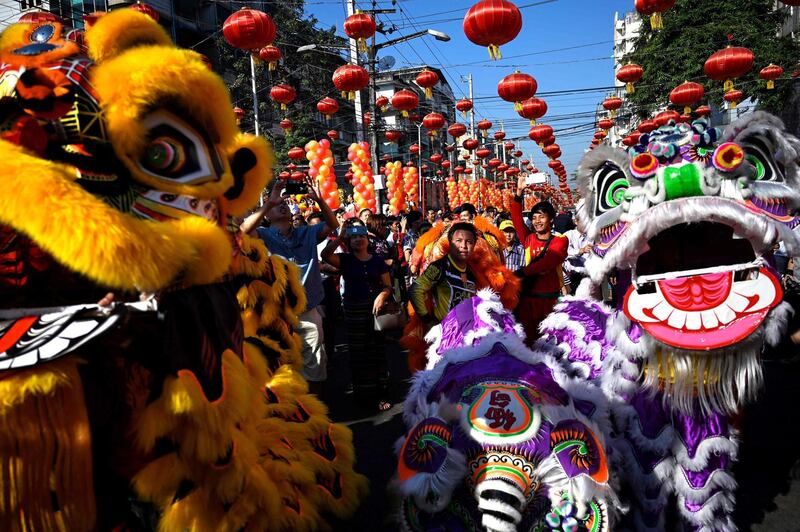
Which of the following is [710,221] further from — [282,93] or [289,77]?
[289,77]

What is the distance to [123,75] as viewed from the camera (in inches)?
51.6

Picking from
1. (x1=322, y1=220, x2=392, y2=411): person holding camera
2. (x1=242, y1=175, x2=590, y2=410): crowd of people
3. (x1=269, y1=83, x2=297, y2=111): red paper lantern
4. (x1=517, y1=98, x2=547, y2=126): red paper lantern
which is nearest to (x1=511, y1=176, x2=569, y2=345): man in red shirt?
(x1=242, y1=175, x2=590, y2=410): crowd of people

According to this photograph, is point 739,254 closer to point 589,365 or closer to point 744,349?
point 744,349

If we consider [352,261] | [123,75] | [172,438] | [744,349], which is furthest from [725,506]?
[352,261]

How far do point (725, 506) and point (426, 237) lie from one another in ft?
8.72

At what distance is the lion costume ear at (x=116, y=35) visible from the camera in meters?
1.43

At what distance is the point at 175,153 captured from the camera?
54.8 inches

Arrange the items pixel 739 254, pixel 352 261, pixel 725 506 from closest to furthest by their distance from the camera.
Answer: pixel 725 506 → pixel 739 254 → pixel 352 261

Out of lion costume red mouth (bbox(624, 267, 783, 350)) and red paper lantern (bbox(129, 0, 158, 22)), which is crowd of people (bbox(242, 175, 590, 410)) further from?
red paper lantern (bbox(129, 0, 158, 22))

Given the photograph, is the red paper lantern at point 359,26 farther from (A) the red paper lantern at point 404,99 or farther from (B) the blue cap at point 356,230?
(B) the blue cap at point 356,230

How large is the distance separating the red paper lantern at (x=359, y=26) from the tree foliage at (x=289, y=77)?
1369 centimetres

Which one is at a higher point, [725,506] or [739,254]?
[739,254]

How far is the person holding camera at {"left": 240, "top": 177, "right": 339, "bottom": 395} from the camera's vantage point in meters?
3.95

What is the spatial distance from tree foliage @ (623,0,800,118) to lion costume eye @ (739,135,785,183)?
19992mm
